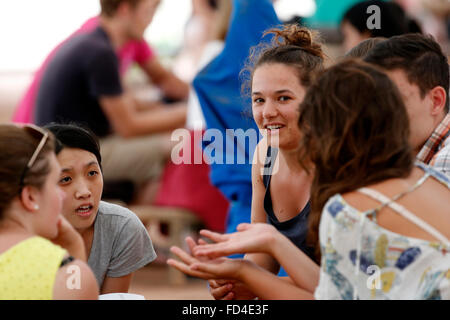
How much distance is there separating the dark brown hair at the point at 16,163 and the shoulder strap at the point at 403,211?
0.72 meters

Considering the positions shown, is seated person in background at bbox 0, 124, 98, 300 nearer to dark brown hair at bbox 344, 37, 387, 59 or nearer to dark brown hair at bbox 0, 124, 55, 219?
dark brown hair at bbox 0, 124, 55, 219

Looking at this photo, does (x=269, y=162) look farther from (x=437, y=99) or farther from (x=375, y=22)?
(x=375, y=22)

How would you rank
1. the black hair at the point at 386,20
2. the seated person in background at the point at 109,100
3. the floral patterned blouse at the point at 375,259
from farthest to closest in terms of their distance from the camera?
1. the seated person in background at the point at 109,100
2. the black hair at the point at 386,20
3. the floral patterned blouse at the point at 375,259

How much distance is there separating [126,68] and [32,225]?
3064 millimetres

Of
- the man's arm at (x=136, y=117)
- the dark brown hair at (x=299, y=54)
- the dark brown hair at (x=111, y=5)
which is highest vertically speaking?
the dark brown hair at (x=111, y=5)

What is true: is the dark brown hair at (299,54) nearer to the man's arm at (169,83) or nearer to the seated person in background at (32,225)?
the seated person in background at (32,225)

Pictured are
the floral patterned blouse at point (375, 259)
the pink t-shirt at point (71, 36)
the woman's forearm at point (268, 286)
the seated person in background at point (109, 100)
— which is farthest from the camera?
the pink t-shirt at point (71, 36)

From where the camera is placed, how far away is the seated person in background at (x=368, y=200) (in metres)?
1.67

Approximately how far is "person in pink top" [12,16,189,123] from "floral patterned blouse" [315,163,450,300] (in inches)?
110

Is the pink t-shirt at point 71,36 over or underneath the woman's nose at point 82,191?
over

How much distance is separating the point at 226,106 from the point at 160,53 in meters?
3.22

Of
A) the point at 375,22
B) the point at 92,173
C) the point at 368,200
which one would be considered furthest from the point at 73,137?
the point at 375,22

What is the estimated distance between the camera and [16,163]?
1.74 m

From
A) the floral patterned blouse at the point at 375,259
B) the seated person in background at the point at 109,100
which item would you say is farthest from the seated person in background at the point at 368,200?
the seated person in background at the point at 109,100
